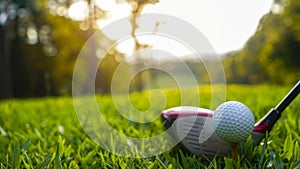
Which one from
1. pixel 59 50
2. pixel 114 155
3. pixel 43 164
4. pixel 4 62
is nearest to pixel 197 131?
pixel 114 155

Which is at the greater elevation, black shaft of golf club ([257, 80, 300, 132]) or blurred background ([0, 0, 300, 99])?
black shaft of golf club ([257, 80, 300, 132])

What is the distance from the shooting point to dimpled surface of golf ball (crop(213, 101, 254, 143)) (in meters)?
0.93

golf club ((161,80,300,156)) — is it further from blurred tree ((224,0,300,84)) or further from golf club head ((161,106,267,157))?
blurred tree ((224,0,300,84))

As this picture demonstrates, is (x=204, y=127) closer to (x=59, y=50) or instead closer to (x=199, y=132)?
(x=199, y=132)

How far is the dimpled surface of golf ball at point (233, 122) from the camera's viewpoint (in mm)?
928

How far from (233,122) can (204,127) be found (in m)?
0.15

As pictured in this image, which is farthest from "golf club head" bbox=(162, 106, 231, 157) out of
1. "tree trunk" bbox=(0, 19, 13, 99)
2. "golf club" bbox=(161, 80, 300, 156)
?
"tree trunk" bbox=(0, 19, 13, 99)

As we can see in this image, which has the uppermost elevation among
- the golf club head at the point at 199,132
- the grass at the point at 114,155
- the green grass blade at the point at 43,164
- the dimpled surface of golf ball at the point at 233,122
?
the dimpled surface of golf ball at the point at 233,122

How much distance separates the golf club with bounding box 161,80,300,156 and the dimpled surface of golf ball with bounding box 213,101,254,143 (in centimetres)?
9

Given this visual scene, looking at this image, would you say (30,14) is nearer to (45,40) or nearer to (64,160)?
(45,40)

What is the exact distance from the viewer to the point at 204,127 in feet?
3.53

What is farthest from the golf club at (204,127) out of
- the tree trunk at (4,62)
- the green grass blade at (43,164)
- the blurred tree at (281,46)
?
the tree trunk at (4,62)

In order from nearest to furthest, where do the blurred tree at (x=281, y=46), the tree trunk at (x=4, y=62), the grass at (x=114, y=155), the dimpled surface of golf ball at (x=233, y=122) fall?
the dimpled surface of golf ball at (x=233, y=122) < the grass at (x=114, y=155) < the blurred tree at (x=281, y=46) < the tree trunk at (x=4, y=62)

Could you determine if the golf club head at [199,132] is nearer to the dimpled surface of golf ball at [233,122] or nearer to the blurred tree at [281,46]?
the dimpled surface of golf ball at [233,122]
